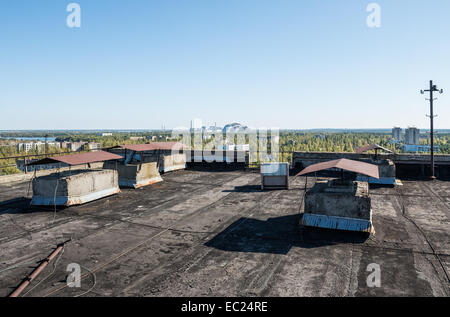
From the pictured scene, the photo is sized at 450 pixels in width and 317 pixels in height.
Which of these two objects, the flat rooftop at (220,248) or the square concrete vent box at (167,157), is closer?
the flat rooftop at (220,248)

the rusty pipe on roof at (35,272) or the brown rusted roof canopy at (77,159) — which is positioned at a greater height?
the brown rusted roof canopy at (77,159)

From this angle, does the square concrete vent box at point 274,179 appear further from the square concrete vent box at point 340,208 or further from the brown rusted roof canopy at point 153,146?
the brown rusted roof canopy at point 153,146

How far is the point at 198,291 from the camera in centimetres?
726

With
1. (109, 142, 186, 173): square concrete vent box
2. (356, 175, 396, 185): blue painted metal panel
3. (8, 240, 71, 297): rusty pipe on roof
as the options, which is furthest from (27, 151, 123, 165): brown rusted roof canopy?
(356, 175, 396, 185): blue painted metal panel

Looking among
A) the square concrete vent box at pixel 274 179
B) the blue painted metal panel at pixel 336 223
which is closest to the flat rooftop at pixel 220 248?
the blue painted metal panel at pixel 336 223

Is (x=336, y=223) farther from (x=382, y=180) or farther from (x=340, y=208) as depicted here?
(x=382, y=180)

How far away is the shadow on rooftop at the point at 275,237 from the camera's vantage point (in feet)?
33.1

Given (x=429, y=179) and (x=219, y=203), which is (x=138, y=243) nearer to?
(x=219, y=203)

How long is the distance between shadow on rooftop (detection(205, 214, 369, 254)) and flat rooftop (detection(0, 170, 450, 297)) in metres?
0.04

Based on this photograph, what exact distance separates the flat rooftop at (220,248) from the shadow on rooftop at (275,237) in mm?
37

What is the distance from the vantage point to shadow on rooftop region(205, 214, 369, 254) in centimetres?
1008

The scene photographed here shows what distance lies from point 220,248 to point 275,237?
2253 millimetres

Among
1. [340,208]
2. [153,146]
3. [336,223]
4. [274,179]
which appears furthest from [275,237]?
[153,146]
